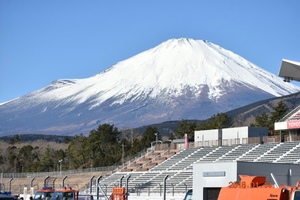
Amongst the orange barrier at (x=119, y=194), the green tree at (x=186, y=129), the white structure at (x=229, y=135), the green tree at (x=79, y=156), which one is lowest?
the orange barrier at (x=119, y=194)

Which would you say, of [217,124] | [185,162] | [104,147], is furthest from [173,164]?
[104,147]

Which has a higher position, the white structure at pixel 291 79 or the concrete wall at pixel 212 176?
the white structure at pixel 291 79

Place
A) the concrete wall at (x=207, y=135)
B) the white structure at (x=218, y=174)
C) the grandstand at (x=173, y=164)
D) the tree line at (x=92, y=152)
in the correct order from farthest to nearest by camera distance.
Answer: the tree line at (x=92, y=152), the concrete wall at (x=207, y=135), the grandstand at (x=173, y=164), the white structure at (x=218, y=174)

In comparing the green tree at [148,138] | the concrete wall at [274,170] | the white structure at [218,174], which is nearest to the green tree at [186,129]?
the green tree at [148,138]

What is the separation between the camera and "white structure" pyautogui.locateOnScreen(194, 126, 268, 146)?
78938mm

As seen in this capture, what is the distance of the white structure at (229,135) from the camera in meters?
78.9

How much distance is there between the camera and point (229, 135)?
8100cm

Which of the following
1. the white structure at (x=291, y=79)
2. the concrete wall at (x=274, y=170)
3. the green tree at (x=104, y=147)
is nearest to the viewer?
the concrete wall at (x=274, y=170)

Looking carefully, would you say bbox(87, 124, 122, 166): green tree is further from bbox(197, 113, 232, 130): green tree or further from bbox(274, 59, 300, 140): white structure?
bbox(274, 59, 300, 140): white structure

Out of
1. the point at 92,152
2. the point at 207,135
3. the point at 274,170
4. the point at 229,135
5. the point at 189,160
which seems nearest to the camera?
the point at 274,170

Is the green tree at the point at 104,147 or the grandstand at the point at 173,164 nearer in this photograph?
the grandstand at the point at 173,164

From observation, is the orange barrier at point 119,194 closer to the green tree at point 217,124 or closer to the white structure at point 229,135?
the white structure at point 229,135

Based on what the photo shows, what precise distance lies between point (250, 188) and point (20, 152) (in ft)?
348

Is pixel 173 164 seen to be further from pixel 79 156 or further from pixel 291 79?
pixel 79 156
